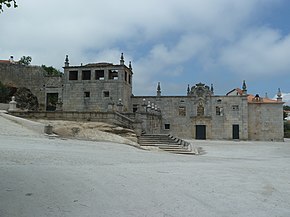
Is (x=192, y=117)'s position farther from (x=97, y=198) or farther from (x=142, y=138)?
(x=97, y=198)

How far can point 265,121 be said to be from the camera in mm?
38500

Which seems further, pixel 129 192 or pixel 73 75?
pixel 73 75

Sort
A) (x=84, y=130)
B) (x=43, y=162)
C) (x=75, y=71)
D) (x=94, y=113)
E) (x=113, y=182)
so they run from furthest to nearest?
(x=75, y=71), (x=94, y=113), (x=84, y=130), (x=43, y=162), (x=113, y=182)

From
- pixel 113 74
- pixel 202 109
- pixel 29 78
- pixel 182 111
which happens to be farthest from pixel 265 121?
pixel 29 78

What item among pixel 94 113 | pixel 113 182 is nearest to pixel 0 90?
pixel 94 113

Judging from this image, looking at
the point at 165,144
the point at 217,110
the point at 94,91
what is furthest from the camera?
the point at 217,110

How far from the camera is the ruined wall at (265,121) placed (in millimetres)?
38281

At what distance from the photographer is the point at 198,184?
24.1 feet

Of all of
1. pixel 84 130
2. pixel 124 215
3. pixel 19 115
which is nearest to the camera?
pixel 124 215

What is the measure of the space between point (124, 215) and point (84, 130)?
1490 centimetres

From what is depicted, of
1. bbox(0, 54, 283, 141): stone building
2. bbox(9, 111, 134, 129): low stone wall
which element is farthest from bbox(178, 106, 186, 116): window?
bbox(9, 111, 134, 129): low stone wall

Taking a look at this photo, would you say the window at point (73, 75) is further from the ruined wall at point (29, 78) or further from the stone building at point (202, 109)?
the ruined wall at point (29, 78)

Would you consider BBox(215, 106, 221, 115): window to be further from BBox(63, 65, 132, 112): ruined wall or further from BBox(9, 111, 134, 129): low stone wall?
BBox(9, 111, 134, 129): low stone wall

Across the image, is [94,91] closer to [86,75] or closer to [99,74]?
[99,74]
